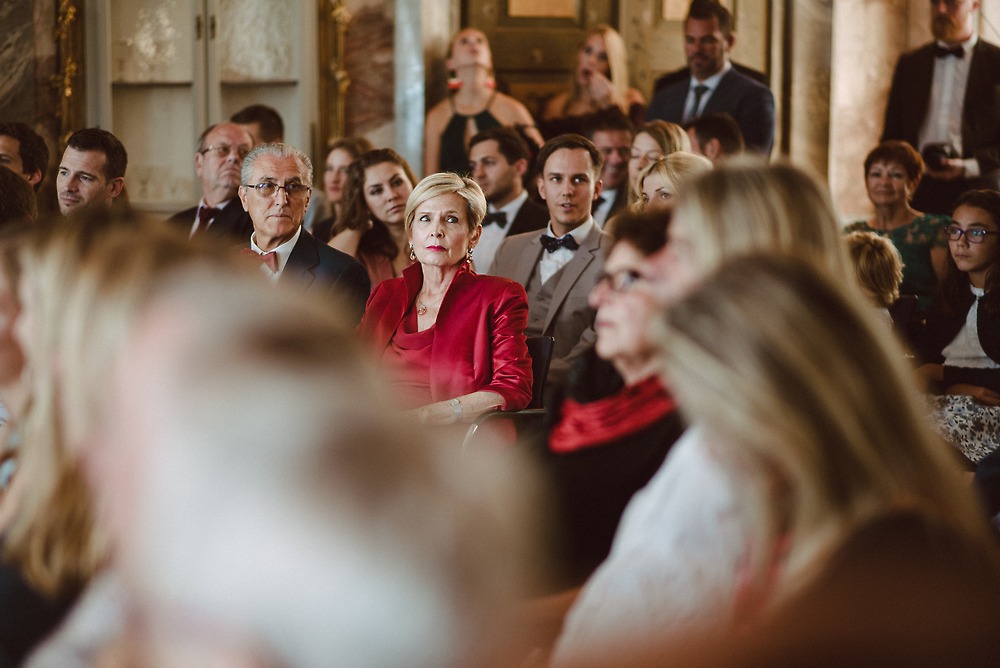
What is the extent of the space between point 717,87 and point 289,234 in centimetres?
249

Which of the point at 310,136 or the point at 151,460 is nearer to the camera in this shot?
the point at 151,460

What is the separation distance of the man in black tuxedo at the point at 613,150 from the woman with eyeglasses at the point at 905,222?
996mm

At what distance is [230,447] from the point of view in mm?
929

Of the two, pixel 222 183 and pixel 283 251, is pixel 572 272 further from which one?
pixel 222 183

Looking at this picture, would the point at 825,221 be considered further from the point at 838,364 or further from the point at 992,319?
the point at 992,319

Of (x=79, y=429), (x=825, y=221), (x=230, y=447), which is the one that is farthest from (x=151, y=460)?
(x=825, y=221)

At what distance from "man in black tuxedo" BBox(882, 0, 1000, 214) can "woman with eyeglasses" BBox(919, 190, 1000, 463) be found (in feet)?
4.95

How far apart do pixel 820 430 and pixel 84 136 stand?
3731 millimetres

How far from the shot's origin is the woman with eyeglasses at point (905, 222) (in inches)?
191

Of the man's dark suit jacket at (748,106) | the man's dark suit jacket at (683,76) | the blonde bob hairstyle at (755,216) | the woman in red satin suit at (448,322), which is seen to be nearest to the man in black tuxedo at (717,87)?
the man's dark suit jacket at (748,106)

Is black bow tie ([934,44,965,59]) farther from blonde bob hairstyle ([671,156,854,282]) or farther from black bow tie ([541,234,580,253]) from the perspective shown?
blonde bob hairstyle ([671,156,854,282])

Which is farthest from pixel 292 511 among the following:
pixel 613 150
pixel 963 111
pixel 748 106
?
pixel 963 111

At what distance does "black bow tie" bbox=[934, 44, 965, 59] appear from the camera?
5871mm

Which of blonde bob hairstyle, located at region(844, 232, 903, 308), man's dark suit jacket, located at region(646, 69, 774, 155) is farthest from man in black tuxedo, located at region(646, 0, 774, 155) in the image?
blonde bob hairstyle, located at region(844, 232, 903, 308)
